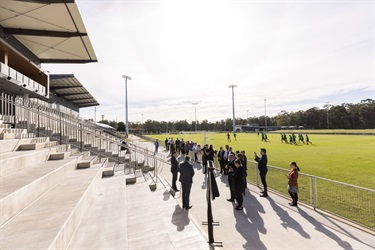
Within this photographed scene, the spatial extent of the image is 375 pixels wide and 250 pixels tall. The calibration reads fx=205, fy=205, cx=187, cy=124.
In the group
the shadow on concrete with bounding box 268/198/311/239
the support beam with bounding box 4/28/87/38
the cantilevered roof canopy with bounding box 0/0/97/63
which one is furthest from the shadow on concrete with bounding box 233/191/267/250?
the support beam with bounding box 4/28/87/38

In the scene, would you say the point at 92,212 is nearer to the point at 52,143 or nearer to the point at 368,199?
the point at 52,143

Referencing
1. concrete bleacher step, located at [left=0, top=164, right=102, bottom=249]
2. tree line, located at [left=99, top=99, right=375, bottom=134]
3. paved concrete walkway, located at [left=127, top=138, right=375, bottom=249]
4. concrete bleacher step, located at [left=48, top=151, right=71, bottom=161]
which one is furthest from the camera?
tree line, located at [left=99, top=99, right=375, bottom=134]

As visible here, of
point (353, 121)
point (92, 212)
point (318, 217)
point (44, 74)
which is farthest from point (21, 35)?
point (353, 121)

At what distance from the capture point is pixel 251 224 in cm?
585

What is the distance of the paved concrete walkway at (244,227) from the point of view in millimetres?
4637

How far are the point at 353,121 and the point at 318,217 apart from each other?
12010cm

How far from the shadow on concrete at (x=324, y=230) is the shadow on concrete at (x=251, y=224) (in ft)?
4.18

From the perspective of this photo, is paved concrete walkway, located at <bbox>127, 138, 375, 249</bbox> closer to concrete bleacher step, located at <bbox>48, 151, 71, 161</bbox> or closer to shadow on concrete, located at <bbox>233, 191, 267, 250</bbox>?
shadow on concrete, located at <bbox>233, 191, 267, 250</bbox>

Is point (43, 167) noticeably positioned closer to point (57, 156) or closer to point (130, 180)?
point (57, 156)

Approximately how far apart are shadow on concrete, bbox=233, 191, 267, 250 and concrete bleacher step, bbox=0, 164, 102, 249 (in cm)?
376

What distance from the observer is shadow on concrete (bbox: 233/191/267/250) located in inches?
192

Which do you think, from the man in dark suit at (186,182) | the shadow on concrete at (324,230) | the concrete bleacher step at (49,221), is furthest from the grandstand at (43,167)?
the shadow on concrete at (324,230)

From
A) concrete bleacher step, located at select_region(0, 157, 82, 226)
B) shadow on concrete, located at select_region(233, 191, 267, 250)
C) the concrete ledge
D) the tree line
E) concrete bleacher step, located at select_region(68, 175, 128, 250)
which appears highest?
the tree line

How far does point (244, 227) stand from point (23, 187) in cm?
522
